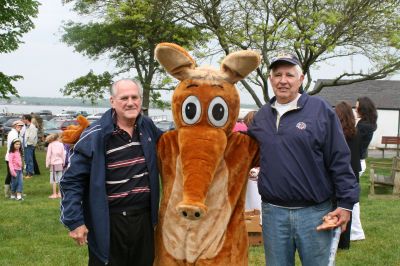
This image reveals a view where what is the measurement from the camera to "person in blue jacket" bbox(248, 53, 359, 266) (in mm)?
3395

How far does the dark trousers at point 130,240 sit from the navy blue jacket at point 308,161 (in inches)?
34.7

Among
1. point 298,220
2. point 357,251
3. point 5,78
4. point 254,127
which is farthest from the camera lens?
point 5,78

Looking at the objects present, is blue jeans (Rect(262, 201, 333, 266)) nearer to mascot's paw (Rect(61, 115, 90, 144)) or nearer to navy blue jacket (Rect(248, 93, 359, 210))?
navy blue jacket (Rect(248, 93, 359, 210))

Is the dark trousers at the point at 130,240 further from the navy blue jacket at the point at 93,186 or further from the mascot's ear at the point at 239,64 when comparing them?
the mascot's ear at the point at 239,64

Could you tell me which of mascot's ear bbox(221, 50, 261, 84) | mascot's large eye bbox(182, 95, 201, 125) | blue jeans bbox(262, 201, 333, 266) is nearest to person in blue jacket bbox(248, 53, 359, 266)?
blue jeans bbox(262, 201, 333, 266)

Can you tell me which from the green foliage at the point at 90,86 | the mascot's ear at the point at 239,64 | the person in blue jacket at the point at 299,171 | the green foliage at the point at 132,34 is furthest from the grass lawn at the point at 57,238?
the green foliage at the point at 90,86

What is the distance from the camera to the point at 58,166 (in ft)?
38.6

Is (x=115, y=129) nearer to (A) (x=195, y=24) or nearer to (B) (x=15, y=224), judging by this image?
(B) (x=15, y=224)

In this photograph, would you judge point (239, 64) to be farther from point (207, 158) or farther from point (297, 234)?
point (297, 234)

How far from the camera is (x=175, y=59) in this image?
12.1 feet

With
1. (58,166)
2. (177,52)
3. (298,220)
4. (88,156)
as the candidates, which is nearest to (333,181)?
(298,220)

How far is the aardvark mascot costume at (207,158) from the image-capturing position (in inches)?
142

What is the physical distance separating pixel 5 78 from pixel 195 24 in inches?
319

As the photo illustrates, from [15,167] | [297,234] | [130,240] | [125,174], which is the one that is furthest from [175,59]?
[15,167]
